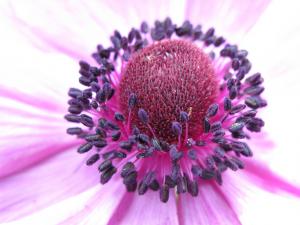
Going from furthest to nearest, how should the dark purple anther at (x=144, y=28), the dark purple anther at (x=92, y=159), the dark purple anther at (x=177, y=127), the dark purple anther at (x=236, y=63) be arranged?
the dark purple anther at (x=144, y=28) → the dark purple anther at (x=236, y=63) → the dark purple anther at (x=92, y=159) → the dark purple anther at (x=177, y=127)

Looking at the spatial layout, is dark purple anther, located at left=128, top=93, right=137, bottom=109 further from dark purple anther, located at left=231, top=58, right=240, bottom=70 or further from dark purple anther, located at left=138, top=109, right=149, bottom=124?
dark purple anther, located at left=231, top=58, right=240, bottom=70

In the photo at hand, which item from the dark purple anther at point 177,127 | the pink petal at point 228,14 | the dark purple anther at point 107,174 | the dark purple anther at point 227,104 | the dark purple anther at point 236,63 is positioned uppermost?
the pink petal at point 228,14

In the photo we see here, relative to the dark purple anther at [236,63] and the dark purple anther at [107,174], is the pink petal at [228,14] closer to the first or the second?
the dark purple anther at [236,63]

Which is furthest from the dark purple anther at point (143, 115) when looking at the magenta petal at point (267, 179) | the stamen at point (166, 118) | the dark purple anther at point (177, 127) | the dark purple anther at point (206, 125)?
the magenta petal at point (267, 179)

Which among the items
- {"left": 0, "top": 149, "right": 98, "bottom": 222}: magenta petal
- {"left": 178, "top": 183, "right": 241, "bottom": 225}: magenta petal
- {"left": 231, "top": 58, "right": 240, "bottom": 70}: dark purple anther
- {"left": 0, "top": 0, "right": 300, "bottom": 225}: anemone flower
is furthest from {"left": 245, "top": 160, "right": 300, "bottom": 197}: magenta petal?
{"left": 0, "top": 149, "right": 98, "bottom": 222}: magenta petal

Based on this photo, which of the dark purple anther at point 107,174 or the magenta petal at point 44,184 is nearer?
the dark purple anther at point 107,174

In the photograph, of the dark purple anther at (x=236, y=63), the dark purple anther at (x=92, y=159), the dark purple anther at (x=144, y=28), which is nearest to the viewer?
the dark purple anther at (x=92, y=159)

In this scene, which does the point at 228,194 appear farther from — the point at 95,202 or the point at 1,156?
the point at 1,156

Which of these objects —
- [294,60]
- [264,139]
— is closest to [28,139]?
[264,139]

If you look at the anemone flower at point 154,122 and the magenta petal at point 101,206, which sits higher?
the anemone flower at point 154,122
